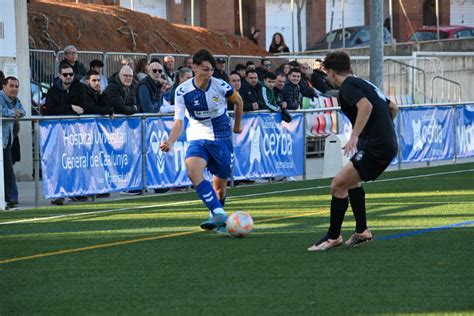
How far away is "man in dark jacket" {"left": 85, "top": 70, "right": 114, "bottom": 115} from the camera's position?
18547 mm

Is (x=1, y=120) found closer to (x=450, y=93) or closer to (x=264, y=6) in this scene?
(x=450, y=93)

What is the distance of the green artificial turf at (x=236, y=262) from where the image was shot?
8789 millimetres

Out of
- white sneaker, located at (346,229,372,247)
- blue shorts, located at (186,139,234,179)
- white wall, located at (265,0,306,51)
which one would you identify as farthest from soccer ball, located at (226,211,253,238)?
white wall, located at (265,0,306,51)

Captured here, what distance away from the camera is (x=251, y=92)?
22.2 meters

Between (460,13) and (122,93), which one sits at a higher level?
(460,13)

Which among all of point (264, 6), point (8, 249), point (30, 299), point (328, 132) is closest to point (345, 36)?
point (264, 6)

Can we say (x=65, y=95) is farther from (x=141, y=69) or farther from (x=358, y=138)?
(x=358, y=138)

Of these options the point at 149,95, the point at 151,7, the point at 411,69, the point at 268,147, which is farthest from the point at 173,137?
the point at 151,7

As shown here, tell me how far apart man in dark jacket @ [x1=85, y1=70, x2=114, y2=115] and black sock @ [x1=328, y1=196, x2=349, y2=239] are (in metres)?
7.46

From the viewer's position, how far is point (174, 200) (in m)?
18.4

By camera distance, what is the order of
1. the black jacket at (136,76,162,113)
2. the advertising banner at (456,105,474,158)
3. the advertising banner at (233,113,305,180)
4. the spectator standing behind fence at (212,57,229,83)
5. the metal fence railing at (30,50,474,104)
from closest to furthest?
the black jacket at (136,76,162,113)
the advertising banner at (233,113,305,180)
the spectator standing behind fence at (212,57,229,83)
the advertising banner at (456,105,474,158)
the metal fence railing at (30,50,474,104)

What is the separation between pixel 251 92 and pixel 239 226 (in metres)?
9.57

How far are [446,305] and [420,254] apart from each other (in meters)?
2.73

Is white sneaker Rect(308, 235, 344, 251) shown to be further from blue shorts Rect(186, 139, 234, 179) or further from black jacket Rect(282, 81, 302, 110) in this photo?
black jacket Rect(282, 81, 302, 110)
